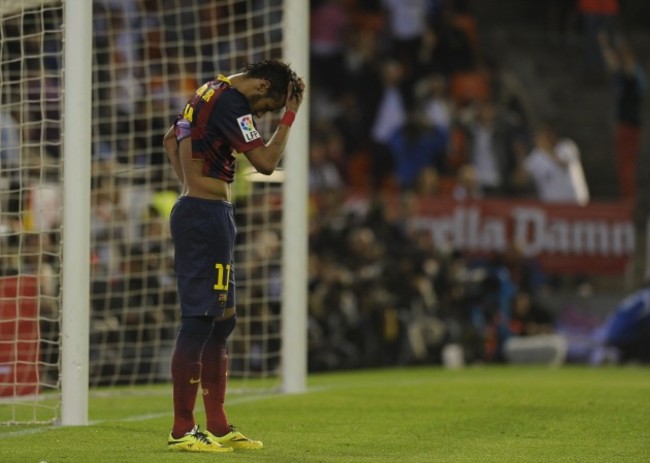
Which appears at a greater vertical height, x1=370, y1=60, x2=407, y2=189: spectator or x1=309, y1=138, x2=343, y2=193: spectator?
x1=370, y1=60, x2=407, y2=189: spectator

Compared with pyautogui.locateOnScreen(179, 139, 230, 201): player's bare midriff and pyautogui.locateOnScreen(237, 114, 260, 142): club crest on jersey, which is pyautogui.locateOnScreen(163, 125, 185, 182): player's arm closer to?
pyautogui.locateOnScreen(179, 139, 230, 201): player's bare midriff

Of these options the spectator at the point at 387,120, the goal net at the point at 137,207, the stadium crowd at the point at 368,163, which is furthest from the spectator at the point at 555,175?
the goal net at the point at 137,207

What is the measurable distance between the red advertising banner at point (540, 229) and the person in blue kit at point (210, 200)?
11.0 m

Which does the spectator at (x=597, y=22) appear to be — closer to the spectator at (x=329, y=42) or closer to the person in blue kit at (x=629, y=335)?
the spectator at (x=329, y=42)

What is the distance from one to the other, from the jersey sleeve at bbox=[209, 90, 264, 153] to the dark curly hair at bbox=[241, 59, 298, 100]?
0.52 ft

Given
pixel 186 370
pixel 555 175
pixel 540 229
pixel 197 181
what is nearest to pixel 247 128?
pixel 197 181

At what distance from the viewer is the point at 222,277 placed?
7.20m

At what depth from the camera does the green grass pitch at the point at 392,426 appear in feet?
23.0

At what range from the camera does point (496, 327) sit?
1797 cm

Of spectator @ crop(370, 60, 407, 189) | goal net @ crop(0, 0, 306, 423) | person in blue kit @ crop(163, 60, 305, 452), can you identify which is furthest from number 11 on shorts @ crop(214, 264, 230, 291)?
spectator @ crop(370, 60, 407, 189)

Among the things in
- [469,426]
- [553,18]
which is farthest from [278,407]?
[553,18]

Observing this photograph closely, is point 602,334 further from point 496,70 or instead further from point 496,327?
point 496,70

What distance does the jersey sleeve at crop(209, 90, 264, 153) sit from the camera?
706cm

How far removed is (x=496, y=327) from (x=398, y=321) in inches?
63.9
